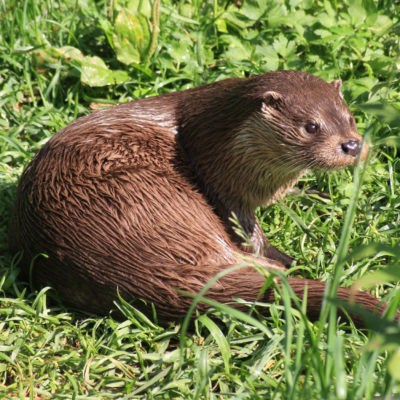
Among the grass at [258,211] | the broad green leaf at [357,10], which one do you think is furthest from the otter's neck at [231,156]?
the broad green leaf at [357,10]

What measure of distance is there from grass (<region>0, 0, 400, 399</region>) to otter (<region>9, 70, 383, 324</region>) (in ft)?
0.35

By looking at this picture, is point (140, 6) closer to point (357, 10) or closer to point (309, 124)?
point (357, 10)

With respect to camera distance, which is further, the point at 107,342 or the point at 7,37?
the point at 7,37

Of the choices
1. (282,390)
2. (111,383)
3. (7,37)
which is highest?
(7,37)

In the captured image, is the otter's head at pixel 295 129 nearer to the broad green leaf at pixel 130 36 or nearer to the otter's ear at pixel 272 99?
the otter's ear at pixel 272 99

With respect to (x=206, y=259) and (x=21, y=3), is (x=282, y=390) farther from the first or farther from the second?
(x=21, y=3)

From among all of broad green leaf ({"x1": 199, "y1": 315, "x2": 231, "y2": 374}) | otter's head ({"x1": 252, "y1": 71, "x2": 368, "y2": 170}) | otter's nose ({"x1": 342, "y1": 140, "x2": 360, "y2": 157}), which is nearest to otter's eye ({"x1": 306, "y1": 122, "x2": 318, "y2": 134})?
otter's head ({"x1": 252, "y1": 71, "x2": 368, "y2": 170})

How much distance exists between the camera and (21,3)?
3.31 metres

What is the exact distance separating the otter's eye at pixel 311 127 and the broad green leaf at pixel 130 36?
46.6 inches

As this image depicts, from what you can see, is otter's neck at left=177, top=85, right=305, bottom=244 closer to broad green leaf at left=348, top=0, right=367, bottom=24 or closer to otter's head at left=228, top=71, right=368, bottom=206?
otter's head at left=228, top=71, right=368, bottom=206

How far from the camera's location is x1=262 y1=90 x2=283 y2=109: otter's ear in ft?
7.38

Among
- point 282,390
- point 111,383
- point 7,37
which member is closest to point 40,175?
point 111,383

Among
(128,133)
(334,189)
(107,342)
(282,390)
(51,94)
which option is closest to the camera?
(282,390)

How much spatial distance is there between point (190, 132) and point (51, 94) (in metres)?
1.11
